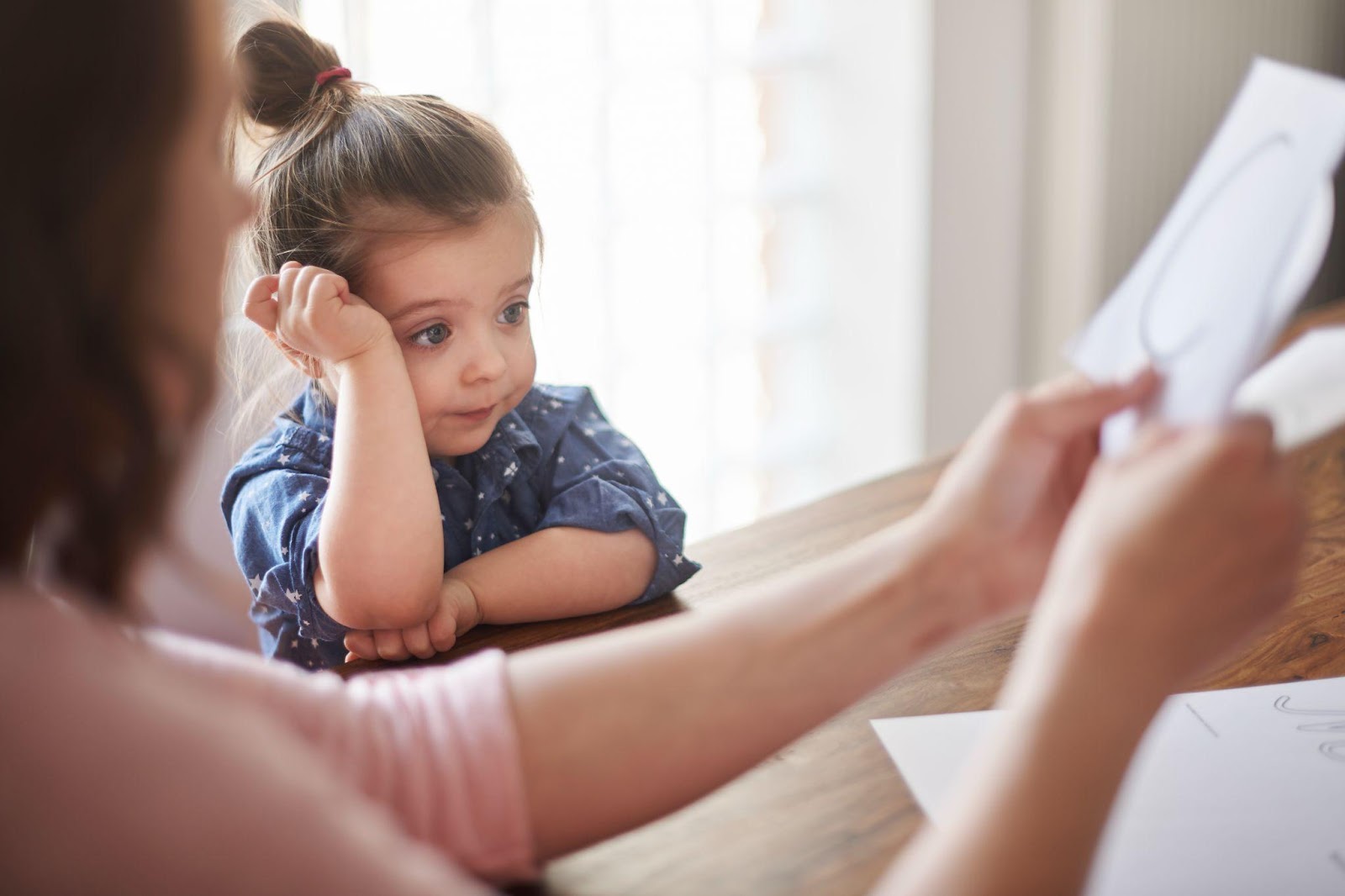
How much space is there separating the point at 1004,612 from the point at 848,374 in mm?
2219

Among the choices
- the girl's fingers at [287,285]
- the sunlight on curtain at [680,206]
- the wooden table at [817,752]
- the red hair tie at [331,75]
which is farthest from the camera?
the sunlight on curtain at [680,206]

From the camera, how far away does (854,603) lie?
0.62m

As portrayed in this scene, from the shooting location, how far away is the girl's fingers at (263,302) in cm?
97

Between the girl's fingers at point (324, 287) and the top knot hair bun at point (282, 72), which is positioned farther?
the top knot hair bun at point (282, 72)

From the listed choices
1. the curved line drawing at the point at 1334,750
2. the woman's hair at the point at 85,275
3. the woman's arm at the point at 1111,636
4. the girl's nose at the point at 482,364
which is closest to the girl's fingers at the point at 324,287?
the girl's nose at the point at 482,364

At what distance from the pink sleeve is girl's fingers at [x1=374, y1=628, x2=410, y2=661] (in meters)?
0.28

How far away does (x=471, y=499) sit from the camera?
3.54 ft

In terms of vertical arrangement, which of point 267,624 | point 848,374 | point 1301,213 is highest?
point 1301,213

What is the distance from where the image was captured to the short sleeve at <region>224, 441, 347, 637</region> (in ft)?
3.11

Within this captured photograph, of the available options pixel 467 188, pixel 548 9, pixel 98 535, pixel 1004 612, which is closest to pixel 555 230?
pixel 548 9

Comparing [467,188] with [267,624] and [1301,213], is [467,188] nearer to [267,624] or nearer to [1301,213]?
[267,624]

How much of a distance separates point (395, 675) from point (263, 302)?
47cm

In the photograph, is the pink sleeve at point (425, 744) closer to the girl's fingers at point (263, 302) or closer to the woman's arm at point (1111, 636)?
the woman's arm at point (1111, 636)

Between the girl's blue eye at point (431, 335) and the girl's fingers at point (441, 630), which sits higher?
the girl's blue eye at point (431, 335)
